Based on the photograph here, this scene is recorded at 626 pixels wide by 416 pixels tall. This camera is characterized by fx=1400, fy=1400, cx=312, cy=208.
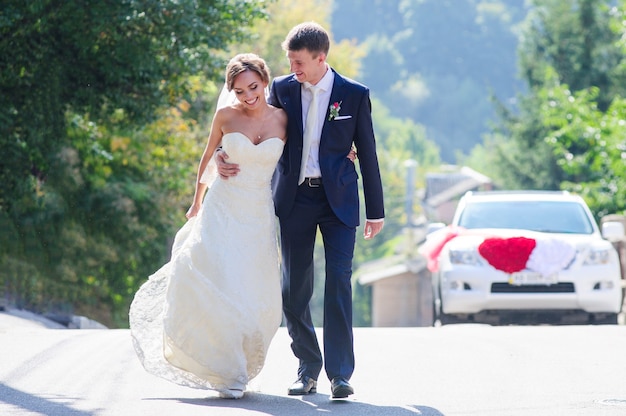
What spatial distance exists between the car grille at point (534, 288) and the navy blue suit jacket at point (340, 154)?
7643 millimetres

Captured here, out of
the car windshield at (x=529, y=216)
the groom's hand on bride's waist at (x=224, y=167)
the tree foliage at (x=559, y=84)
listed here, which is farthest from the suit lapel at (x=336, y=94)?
the tree foliage at (x=559, y=84)

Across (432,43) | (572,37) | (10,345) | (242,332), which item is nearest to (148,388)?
(242,332)

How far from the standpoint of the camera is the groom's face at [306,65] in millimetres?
7848

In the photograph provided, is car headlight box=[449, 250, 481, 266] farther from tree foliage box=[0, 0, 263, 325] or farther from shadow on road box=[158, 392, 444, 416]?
shadow on road box=[158, 392, 444, 416]

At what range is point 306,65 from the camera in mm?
7883

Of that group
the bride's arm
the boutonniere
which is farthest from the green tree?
the boutonniere

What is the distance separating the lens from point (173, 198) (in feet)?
97.1

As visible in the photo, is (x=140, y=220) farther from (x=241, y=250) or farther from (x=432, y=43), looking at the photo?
(x=432, y=43)

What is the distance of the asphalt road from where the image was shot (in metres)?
7.65

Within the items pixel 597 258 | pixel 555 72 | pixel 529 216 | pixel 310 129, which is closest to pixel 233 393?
pixel 310 129

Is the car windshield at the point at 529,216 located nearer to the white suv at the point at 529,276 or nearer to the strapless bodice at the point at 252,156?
the white suv at the point at 529,276

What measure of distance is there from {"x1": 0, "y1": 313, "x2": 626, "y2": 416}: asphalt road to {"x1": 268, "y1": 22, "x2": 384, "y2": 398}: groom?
1.57ft

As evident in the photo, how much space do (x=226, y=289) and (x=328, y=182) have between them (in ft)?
2.84

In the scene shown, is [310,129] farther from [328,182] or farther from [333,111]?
[328,182]
